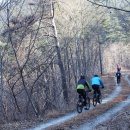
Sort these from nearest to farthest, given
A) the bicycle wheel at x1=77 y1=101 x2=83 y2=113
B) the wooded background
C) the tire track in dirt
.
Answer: the tire track in dirt
the bicycle wheel at x1=77 y1=101 x2=83 y2=113
the wooded background

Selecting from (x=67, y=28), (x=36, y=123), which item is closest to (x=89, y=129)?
(x=36, y=123)

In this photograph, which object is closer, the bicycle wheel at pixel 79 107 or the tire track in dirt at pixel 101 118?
the tire track in dirt at pixel 101 118

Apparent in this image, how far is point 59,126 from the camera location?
1434 cm

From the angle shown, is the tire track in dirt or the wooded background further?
the wooded background

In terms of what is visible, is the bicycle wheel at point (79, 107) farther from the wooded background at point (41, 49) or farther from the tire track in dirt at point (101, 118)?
the wooded background at point (41, 49)

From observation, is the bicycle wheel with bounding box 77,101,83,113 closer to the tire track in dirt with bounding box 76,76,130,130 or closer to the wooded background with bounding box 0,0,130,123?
the tire track in dirt with bounding box 76,76,130,130

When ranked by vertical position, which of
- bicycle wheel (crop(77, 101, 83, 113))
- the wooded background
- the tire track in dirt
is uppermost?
the wooded background

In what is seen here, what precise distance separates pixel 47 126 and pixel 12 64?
13530 mm

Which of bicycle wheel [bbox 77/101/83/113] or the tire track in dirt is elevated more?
bicycle wheel [bbox 77/101/83/113]

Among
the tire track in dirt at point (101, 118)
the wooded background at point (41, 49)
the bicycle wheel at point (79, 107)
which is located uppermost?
the wooded background at point (41, 49)

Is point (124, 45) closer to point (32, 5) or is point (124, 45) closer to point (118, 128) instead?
point (32, 5)

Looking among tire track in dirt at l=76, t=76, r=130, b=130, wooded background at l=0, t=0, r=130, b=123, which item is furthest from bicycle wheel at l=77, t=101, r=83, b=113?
wooded background at l=0, t=0, r=130, b=123

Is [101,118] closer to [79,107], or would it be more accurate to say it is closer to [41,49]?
[79,107]

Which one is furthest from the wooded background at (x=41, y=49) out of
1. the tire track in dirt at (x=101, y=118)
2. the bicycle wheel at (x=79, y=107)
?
the tire track in dirt at (x=101, y=118)
